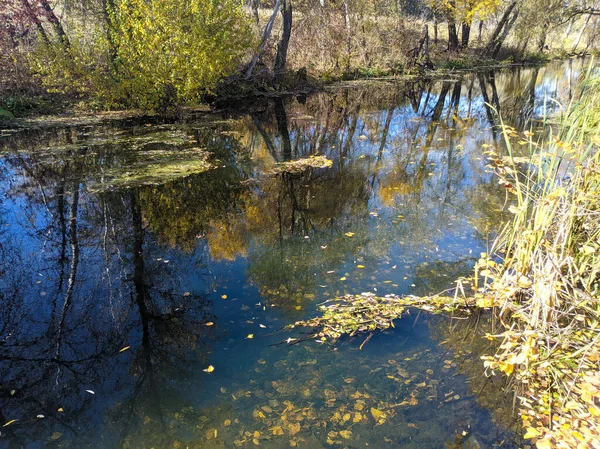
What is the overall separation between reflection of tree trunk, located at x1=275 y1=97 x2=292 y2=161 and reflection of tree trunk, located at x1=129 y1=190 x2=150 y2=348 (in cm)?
398

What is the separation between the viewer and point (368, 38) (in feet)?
70.9

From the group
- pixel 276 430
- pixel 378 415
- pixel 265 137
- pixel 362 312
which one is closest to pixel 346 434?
pixel 378 415

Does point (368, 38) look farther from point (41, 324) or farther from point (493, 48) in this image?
point (41, 324)

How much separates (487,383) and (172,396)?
250cm

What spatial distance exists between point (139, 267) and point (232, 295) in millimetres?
1370

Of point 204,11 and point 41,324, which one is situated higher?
point 204,11

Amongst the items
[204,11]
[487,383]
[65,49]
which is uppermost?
[204,11]

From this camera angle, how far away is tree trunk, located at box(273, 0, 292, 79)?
682 inches

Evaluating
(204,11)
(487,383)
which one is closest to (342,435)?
(487,383)

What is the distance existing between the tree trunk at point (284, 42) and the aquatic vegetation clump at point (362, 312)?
16.2 metres

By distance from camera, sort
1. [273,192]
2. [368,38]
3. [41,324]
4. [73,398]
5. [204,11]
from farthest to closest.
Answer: [368,38], [204,11], [273,192], [41,324], [73,398]

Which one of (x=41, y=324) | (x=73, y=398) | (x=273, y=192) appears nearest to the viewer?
(x=73, y=398)

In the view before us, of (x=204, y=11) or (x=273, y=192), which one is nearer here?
(x=273, y=192)

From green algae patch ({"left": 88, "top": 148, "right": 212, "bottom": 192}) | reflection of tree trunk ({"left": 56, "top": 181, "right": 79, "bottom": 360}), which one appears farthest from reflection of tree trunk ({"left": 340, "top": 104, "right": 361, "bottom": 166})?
reflection of tree trunk ({"left": 56, "top": 181, "right": 79, "bottom": 360})
